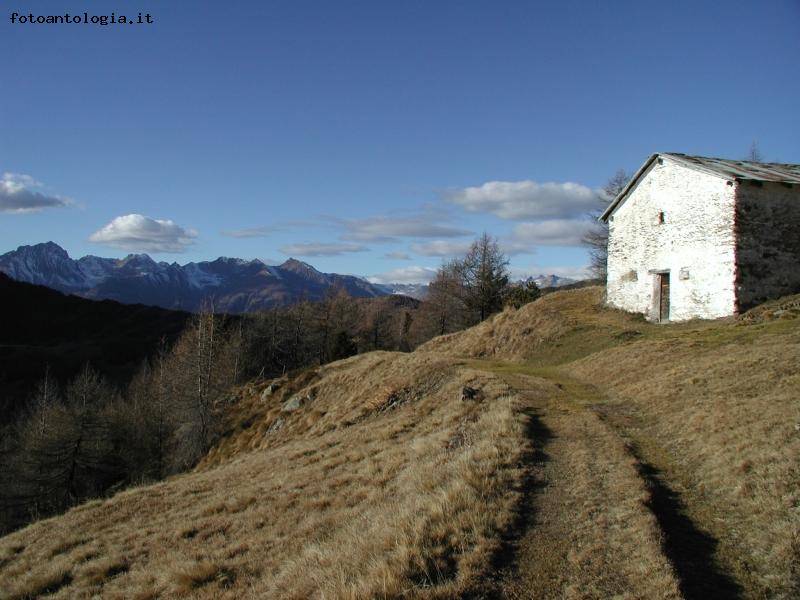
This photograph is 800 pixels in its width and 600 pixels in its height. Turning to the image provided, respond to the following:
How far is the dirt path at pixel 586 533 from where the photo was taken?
206 inches

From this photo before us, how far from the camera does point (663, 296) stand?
25484mm

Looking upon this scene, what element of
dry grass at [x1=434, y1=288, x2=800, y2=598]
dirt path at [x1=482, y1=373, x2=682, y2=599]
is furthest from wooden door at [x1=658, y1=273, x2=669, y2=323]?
dirt path at [x1=482, y1=373, x2=682, y2=599]

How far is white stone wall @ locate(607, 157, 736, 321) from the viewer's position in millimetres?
21719

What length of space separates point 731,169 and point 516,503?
74.5 ft

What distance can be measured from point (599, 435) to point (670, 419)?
1875 mm

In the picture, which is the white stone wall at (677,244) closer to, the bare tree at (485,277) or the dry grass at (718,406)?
the dry grass at (718,406)

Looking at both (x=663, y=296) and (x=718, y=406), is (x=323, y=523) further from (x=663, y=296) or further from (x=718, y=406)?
(x=663, y=296)

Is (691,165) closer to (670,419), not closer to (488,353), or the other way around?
(488,353)

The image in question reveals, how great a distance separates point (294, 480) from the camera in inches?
524

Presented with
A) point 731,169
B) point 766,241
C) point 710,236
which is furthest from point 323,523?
point 731,169

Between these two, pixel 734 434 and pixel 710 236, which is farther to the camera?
pixel 710 236

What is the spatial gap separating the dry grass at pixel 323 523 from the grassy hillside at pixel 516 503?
0.04 metres

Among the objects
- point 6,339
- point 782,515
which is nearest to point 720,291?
point 782,515

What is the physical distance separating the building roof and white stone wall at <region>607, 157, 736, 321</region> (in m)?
0.26
